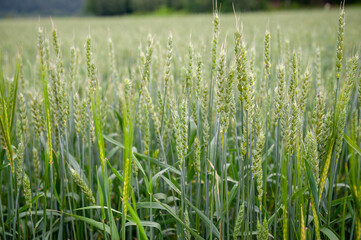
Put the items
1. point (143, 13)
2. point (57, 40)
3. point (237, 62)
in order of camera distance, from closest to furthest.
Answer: point (237, 62) → point (57, 40) → point (143, 13)

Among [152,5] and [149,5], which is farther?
[152,5]

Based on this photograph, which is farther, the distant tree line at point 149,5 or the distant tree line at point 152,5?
the distant tree line at point 149,5

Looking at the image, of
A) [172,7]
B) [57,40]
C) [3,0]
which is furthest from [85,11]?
[57,40]

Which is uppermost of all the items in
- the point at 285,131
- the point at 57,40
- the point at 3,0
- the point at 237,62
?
the point at 3,0

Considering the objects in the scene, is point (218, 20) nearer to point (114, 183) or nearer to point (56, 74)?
point (56, 74)

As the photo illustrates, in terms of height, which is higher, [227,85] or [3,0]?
[3,0]

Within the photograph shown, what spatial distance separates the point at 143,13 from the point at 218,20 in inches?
2272

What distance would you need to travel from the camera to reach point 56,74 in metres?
1.41

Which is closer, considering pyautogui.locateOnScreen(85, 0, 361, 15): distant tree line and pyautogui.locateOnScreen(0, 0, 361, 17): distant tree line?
pyautogui.locateOnScreen(0, 0, 361, 17): distant tree line

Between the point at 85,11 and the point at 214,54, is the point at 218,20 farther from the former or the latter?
the point at 85,11

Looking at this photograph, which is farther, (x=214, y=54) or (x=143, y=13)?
(x=143, y=13)

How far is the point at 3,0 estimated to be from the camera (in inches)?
3297

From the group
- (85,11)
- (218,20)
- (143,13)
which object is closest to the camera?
(218,20)

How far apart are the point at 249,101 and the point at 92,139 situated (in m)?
0.85
